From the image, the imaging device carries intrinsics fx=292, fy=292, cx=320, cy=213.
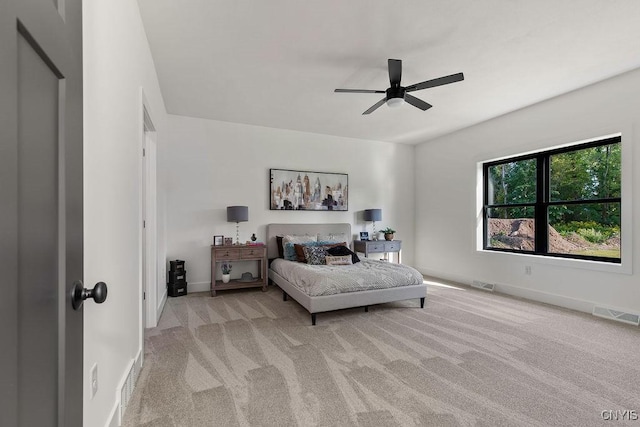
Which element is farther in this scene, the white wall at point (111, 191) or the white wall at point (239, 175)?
the white wall at point (239, 175)

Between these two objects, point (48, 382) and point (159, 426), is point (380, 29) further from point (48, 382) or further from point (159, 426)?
point (159, 426)

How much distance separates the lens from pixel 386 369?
2303mm

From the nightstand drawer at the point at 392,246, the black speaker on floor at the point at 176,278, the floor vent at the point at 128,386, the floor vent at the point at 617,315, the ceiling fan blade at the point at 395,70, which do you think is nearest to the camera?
the floor vent at the point at 128,386

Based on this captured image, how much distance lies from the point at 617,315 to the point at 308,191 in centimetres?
448

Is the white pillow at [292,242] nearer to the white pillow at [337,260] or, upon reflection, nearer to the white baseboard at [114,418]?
the white pillow at [337,260]

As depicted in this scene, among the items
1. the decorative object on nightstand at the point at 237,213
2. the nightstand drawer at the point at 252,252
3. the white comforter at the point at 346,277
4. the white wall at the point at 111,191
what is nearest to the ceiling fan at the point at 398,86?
the white wall at the point at 111,191

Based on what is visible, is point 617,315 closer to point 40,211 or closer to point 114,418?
point 114,418

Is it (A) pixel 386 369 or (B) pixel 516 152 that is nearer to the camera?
(A) pixel 386 369

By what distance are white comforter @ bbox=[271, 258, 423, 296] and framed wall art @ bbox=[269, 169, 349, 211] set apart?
1.46m

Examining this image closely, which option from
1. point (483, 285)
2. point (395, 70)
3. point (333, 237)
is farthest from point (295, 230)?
point (483, 285)

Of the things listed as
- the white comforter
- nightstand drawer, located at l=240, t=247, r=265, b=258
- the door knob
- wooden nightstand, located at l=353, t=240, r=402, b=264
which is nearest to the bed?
the white comforter

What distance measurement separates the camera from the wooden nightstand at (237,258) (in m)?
4.38

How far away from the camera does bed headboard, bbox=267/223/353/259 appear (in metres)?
5.05

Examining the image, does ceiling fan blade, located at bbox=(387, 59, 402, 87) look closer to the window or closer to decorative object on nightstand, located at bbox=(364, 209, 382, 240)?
the window
